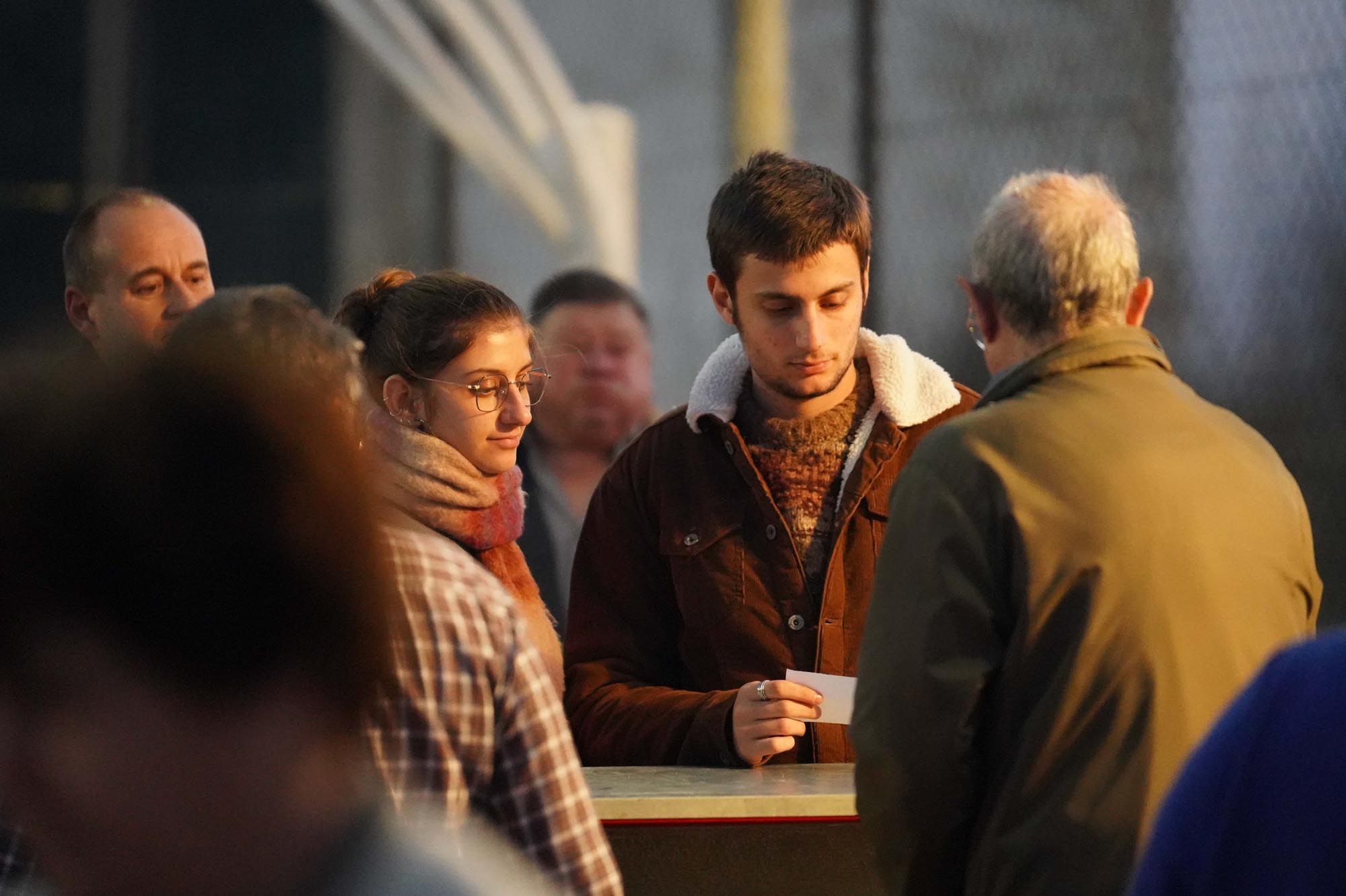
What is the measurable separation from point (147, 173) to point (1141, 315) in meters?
9.46

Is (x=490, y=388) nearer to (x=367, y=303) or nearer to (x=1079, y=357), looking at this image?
(x=367, y=303)

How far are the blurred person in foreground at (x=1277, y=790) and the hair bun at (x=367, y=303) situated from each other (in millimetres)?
1983

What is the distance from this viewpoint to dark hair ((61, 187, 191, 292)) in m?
3.51

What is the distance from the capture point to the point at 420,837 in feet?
2.92

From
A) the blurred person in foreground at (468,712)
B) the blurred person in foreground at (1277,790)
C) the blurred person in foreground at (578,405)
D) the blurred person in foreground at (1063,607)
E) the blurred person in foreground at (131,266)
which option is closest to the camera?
the blurred person in foreground at (1277,790)

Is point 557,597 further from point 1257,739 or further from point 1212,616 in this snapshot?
point 1257,739

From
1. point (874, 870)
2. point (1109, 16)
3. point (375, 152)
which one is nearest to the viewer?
point (874, 870)

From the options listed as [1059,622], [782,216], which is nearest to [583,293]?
[782,216]

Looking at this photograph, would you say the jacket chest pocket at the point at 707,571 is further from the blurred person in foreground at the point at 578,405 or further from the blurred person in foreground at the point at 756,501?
the blurred person in foreground at the point at 578,405

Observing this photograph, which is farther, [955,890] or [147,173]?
[147,173]

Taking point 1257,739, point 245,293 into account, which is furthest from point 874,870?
point 1257,739

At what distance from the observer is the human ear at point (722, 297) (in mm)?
2977

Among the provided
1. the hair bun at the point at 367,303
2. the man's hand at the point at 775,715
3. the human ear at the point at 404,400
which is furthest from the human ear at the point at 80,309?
the man's hand at the point at 775,715

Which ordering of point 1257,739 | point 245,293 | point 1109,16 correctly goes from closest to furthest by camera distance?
point 1257,739 → point 245,293 → point 1109,16
